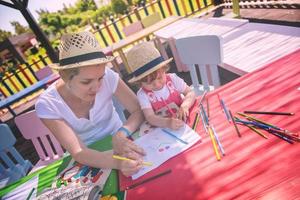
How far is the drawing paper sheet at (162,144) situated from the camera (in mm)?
1306

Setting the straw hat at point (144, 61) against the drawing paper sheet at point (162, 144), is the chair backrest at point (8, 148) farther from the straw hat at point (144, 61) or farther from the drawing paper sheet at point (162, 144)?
the drawing paper sheet at point (162, 144)

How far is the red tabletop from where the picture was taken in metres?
0.94

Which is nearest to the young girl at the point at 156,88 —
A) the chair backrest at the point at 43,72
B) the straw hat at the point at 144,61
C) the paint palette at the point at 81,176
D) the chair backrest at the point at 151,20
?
the straw hat at the point at 144,61

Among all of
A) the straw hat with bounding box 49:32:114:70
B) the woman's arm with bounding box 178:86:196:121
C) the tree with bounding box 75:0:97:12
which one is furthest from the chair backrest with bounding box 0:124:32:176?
the tree with bounding box 75:0:97:12

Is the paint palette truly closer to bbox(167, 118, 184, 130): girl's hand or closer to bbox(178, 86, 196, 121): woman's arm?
bbox(167, 118, 184, 130): girl's hand

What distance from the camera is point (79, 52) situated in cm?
156

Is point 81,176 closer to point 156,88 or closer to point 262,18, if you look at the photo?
point 156,88

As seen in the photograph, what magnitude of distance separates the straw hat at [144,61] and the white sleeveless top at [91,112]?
28 centimetres

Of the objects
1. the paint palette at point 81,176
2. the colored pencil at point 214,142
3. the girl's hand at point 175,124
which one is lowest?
the colored pencil at point 214,142

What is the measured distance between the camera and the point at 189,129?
148 cm

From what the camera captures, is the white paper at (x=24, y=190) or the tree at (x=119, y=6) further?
the tree at (x=119, y=6)

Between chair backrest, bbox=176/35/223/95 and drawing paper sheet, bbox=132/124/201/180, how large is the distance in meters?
1.07

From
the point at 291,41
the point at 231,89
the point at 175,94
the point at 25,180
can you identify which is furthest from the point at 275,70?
the point at 25,180

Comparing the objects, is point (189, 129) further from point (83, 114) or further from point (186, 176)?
point (83, 114)
